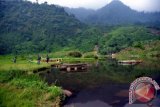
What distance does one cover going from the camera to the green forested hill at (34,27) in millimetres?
49912

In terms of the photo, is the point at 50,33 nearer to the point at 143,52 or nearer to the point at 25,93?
the point at 143,52

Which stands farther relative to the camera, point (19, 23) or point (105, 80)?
point (19, 23)

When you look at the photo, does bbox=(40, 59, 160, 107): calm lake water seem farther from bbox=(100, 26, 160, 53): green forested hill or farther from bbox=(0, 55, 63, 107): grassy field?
bbox=(100, 26, 160, 53): green forested hill

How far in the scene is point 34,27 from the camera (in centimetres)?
6259

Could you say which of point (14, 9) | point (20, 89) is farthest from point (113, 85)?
point (14, 9)

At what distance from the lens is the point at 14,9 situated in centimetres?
6931

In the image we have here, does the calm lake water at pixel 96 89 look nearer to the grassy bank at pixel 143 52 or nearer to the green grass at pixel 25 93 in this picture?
the green grass at pixel 25 93

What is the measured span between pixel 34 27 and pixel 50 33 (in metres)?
3.92

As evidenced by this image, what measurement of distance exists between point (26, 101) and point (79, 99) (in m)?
2.97

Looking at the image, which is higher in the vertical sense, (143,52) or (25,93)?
(143,52)

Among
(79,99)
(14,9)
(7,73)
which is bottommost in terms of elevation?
(79,99)

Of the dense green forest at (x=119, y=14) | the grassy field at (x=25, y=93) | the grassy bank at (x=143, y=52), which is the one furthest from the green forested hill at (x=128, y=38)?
the dense green forest at (x=119, y=14)

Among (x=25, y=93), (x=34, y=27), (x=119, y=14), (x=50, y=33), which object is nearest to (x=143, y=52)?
(x=50, y=33)

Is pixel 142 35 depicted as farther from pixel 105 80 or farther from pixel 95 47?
pixel 105 80
